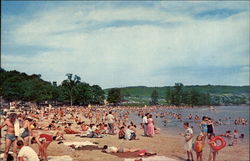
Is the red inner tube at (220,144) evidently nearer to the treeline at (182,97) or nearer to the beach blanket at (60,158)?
the beach blanket at (60,158)

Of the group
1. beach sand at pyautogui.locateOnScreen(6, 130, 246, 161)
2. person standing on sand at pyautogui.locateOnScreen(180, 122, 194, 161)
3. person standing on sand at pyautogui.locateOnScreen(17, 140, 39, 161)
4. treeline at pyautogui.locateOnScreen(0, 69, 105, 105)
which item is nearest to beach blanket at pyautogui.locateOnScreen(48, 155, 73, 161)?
beach sand at pyautogui.locateOnScreen(6, 130, 246, 161)

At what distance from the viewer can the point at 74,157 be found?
35.7 feet

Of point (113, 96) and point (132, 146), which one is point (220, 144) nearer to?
point (132, 146)

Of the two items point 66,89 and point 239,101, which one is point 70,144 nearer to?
point 66,89

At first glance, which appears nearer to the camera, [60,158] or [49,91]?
[60,158]

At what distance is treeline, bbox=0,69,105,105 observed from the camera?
70.0 metres

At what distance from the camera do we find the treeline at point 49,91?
70000 millimetres

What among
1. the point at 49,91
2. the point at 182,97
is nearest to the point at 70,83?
the point at 49,91

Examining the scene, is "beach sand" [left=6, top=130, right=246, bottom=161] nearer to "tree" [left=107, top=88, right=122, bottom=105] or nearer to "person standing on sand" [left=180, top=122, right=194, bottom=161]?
"person standing on sand" [left=180, top=122, right=194, bottom=161]

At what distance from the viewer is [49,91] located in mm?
72188

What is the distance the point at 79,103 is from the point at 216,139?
255 ft

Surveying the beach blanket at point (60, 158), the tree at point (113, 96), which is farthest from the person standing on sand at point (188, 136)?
the tree at point (113, 96)

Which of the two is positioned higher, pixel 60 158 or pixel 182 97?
pixel 182 97

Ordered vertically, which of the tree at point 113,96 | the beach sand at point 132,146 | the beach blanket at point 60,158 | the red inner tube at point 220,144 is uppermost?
the tree at point 113,96
